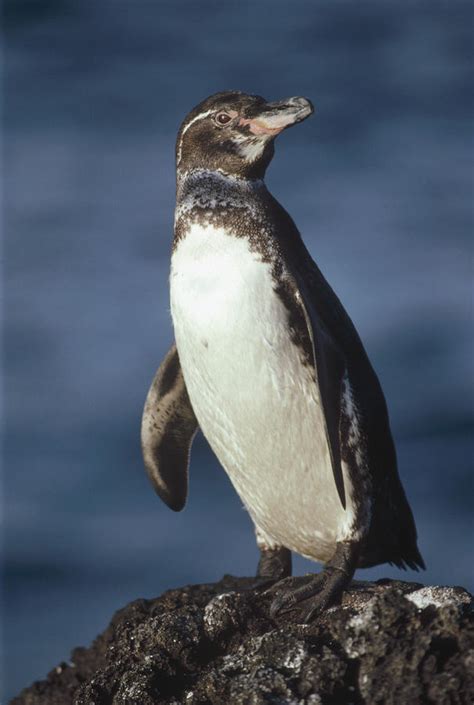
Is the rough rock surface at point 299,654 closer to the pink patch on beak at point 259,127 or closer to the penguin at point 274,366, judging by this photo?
the penguin at point 274,366

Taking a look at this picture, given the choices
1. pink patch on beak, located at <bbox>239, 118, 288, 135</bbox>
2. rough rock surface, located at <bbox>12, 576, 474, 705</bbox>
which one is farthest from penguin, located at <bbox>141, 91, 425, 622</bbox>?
rough rock surface, located at <bbox>12, 576, 474, 705</bbox>

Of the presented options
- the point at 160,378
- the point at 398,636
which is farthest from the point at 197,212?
the point at 398,636

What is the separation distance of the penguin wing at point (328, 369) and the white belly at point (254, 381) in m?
0.07

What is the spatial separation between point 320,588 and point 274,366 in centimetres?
68

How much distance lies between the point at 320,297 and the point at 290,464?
0.55 metres

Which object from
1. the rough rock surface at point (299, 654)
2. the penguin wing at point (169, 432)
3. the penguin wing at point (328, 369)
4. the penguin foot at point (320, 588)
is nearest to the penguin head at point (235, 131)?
the penguin wing at point (328, 369)

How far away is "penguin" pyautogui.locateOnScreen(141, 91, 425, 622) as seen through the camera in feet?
11.3

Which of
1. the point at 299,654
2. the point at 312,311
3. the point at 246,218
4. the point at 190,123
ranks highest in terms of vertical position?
the point at 190,123

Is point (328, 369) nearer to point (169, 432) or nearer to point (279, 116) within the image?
point (279, 116)

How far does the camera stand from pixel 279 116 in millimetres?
3553

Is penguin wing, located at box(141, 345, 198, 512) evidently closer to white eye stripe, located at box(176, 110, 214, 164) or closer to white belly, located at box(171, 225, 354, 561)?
white belly, located at box(171, 225, 354, 561)

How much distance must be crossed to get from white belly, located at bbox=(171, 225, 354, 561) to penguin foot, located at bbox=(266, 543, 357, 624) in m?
0.10

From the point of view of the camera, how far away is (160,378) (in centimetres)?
420

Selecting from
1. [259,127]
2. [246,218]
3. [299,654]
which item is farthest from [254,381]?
[299,654]
